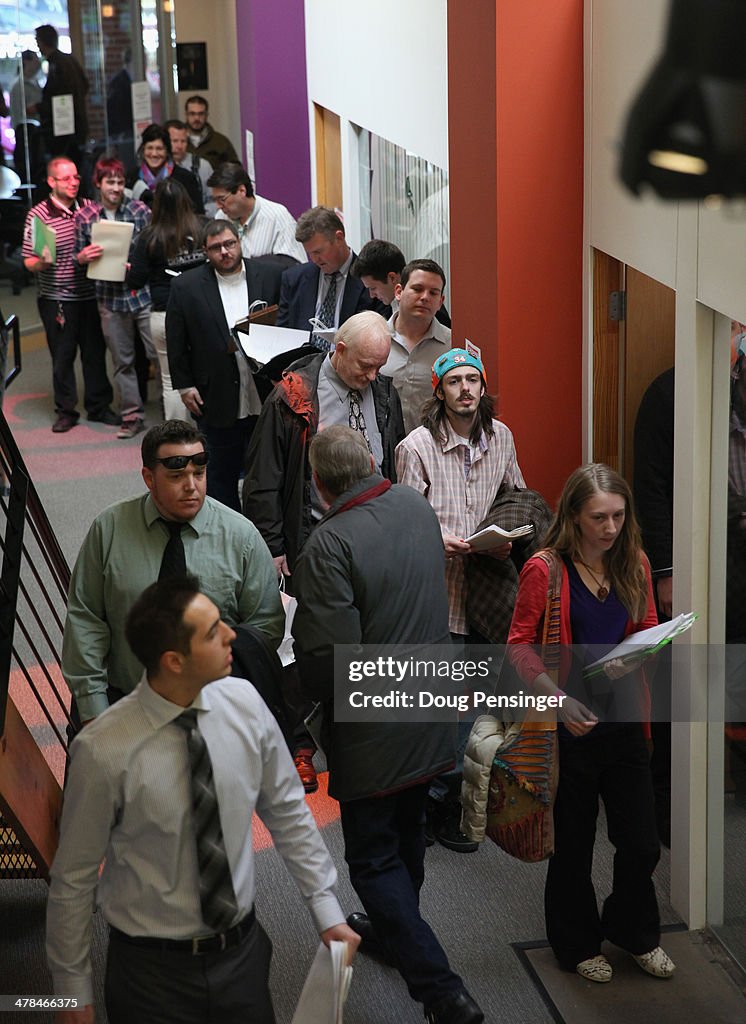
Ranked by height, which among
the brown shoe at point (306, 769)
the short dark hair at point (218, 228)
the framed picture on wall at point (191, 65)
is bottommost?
the brown shoe at point (306, 769)

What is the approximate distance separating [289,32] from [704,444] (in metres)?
8.72

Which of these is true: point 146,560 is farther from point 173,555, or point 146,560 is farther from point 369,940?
point 369,940

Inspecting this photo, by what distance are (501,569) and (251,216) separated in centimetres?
428

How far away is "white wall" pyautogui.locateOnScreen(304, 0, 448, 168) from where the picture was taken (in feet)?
21.8

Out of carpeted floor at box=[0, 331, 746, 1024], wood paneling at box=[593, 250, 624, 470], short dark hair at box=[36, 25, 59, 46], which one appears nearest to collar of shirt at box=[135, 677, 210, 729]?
carpeted floor at box=[0, 331, 746, 1024]

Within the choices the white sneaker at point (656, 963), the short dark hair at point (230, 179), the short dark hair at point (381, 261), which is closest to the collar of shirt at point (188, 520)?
the white sneaker at point (656, 963)

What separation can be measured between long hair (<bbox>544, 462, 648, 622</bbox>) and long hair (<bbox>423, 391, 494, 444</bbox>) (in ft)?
3.14

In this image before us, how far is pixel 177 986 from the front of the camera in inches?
105

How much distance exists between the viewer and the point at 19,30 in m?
13.8

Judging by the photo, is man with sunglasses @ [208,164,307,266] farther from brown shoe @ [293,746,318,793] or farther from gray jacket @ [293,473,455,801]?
gray jacket @ [293,473,455,801]

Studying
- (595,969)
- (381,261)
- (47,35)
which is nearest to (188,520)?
(595,969)

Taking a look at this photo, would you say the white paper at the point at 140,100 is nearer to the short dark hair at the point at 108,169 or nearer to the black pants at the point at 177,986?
the short dark hair at the point at 108,169

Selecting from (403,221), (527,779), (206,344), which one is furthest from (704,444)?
(403,221)

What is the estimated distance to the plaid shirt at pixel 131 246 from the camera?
A: 9383 mm
